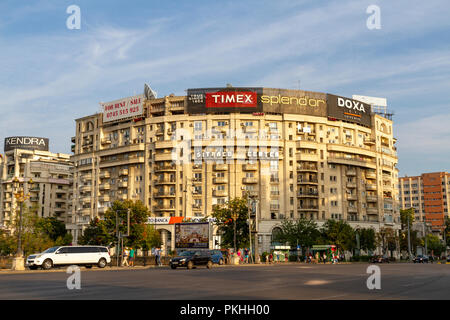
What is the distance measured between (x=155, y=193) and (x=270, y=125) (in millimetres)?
26557

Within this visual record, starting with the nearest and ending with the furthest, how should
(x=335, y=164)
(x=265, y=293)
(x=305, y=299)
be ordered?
(x=305, y=299) < (x=265, y=293) < (x=335, y=164)

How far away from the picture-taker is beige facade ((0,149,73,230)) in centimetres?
13000

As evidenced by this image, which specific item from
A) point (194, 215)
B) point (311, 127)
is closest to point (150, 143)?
point (194, 215)

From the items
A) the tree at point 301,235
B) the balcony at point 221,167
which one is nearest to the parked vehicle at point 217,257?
the tree at point 301,235

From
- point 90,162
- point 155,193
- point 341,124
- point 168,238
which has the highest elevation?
point 341,124

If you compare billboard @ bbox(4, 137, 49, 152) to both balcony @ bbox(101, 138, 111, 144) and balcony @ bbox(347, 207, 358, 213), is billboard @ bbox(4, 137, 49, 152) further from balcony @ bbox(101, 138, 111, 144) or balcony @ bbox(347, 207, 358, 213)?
balcony @ bbox(347, 207, 358, 213)

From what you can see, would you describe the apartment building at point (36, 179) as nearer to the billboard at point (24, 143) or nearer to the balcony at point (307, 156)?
the billboard at point (24, 143)

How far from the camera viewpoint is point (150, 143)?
9638 cm

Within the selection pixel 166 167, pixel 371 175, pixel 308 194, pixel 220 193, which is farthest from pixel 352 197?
pixel 166 167

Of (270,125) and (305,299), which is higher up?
(270,125)

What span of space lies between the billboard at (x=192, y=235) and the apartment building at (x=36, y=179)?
8112 cm

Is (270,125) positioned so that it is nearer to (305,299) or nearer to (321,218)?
(321,218)

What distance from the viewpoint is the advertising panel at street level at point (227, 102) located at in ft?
303

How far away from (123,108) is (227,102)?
23.7 metres
